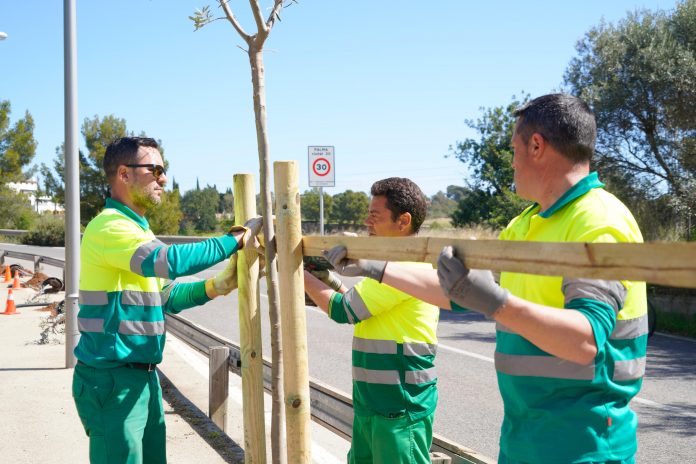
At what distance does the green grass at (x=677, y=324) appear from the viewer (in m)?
12.4

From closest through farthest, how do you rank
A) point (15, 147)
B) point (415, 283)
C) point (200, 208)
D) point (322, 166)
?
point (415, 283)
point (322, 166)
point (15, 147)
point (200, 208)

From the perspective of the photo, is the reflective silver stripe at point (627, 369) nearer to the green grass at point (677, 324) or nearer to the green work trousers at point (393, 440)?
the green work trousers at point (393, 440)

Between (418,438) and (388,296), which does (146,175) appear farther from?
(418,438)

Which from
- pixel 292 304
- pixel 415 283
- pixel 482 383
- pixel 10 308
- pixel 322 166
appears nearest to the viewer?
pixel 415 283

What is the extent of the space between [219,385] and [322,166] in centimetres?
1126

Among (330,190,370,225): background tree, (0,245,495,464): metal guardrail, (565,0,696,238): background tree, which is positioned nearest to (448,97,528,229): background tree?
(565,0,696,238): background tree

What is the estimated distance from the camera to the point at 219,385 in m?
5.84

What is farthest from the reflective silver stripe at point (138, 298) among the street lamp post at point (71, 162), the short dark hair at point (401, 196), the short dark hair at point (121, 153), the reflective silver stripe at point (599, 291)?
the street lamp post at point (71, 162)

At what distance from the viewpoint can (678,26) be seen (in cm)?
1634

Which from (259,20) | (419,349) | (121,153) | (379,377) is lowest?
(379,377)

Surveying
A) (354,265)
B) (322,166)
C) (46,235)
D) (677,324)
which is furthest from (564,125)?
(46,235)

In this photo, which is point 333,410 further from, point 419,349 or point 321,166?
point 321,166

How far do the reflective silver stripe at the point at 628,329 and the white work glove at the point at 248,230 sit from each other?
1743mm

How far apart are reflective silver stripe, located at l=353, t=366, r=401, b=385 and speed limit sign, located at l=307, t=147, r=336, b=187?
1340 centimetres
